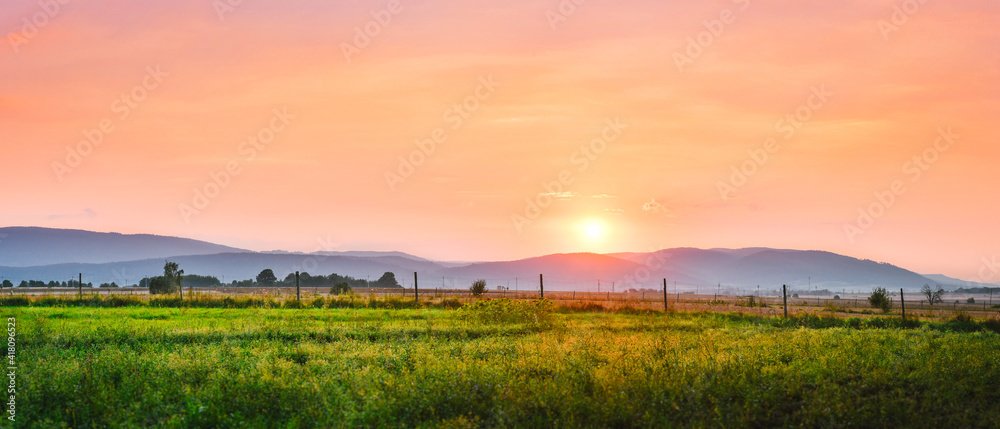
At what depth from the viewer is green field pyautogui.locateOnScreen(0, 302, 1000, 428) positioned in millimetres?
10758

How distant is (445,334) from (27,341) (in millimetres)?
11318

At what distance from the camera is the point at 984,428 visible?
10.3 metres

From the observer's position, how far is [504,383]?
484 inches

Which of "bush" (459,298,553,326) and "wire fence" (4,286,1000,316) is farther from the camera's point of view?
"wire fence" (4,286,1000,316)

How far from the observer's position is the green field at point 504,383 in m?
10.8

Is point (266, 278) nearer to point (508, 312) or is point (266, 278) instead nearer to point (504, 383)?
point (508, 312)

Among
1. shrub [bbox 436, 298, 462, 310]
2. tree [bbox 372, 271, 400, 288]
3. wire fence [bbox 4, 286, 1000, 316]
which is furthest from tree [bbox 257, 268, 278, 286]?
shrub [bbox 436, 298, 462, 310]

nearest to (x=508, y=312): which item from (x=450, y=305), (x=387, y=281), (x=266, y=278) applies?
(x=450, y=305)

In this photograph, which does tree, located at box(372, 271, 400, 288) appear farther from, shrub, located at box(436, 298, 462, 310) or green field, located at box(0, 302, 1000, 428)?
green field, located at box(0, 302, 1000, 428)

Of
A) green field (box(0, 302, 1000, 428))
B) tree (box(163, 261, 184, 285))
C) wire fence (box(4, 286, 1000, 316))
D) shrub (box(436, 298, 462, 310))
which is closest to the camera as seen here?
green field (box(0, 302, 1000, 428))

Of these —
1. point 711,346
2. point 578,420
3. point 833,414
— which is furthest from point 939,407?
point 711,346

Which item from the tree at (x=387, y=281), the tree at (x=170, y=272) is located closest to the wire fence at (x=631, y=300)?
the tree at (x=170, y=272)

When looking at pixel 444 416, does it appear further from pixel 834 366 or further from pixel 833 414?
pixel 834 366

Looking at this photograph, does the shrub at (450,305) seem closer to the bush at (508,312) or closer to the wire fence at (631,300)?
the wire fence at (631,300)
